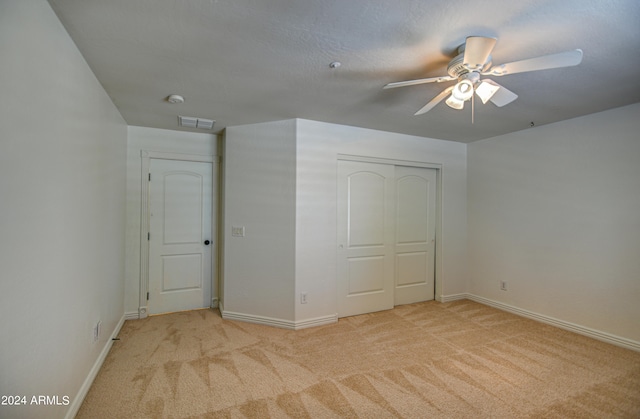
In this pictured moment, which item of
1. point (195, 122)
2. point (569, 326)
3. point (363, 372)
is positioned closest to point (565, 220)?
point (569, 326)

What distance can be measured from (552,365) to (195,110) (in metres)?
3.92

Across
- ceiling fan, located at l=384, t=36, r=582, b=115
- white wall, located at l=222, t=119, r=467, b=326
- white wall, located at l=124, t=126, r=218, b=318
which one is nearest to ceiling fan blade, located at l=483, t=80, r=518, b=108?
ceiling fan, located at l=384, t=36, r=582, b=115

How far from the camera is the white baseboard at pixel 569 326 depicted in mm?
2638

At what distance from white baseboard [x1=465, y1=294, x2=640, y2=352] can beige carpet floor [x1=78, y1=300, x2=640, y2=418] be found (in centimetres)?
7

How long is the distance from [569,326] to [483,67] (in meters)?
2.97

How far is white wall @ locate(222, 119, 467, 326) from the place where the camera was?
307cm

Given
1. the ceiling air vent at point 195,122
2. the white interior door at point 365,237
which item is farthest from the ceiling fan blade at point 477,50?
the ceiling air vent at point 195,122

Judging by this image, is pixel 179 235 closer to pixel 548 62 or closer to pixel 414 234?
pixel 414 234

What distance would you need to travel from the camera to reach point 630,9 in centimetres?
138

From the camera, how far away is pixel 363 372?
2.23 metres

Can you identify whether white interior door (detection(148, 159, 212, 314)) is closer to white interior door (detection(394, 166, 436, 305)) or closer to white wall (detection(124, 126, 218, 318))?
white wall (detection(124, 126, 218, 318))

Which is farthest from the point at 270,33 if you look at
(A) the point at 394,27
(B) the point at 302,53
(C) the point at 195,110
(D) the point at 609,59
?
(D) the point at 609,59

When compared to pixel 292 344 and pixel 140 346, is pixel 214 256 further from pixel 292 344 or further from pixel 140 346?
pixel 292 344

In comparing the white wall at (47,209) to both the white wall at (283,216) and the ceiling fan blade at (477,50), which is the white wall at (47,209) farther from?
the ceiling fan blade at (477,50)
